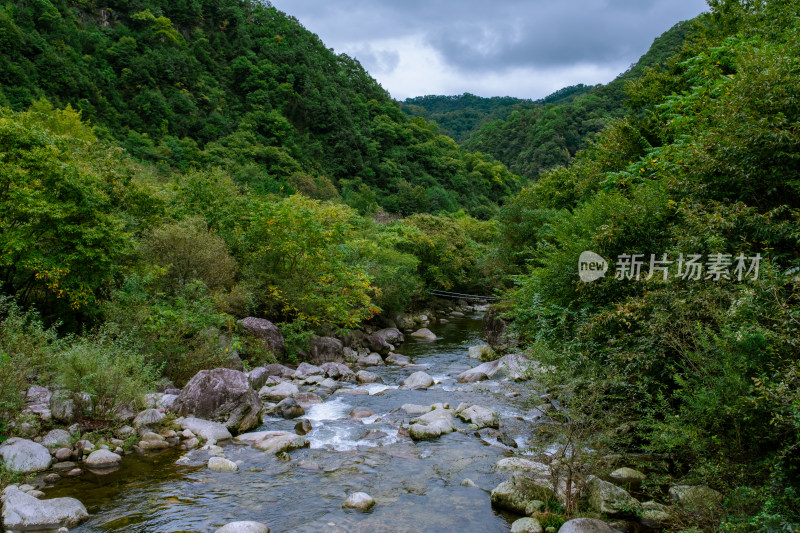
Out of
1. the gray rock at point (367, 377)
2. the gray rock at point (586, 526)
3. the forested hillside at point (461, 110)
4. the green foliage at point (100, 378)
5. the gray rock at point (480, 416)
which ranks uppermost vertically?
the forested hillside at point (461, 110)

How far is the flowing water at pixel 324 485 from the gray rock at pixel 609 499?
4.05 ft

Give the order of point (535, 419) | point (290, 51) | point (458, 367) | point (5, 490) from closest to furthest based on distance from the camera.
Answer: point (5, 490), point (535, 419), point (458, 367), point (290, 51)

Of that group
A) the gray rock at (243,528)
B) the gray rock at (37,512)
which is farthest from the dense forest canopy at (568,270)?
the gray rock at (243,528)

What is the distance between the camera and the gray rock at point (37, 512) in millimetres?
5738

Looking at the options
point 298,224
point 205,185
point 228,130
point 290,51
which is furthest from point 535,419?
point 290,51

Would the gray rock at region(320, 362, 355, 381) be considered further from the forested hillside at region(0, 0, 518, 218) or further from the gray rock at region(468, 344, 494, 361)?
the forested hillside at region(0, 0, 518, 218)

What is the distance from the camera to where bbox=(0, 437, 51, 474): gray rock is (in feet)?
22.4

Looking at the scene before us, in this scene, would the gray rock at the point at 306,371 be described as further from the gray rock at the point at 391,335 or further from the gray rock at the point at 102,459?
the gray rock at the point at 102,459

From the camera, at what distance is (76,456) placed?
7801mm

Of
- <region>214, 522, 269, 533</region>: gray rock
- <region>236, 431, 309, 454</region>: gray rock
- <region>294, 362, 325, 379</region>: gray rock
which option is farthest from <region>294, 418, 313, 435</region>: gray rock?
<region>294, 362, 325, 379</region>: gray rock

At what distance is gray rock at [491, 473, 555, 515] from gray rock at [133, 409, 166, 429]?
6614mm

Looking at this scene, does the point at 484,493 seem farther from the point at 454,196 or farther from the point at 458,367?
the point at 454,196

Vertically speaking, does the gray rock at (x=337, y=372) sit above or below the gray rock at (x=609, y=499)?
below

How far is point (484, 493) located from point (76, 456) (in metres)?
6.87
